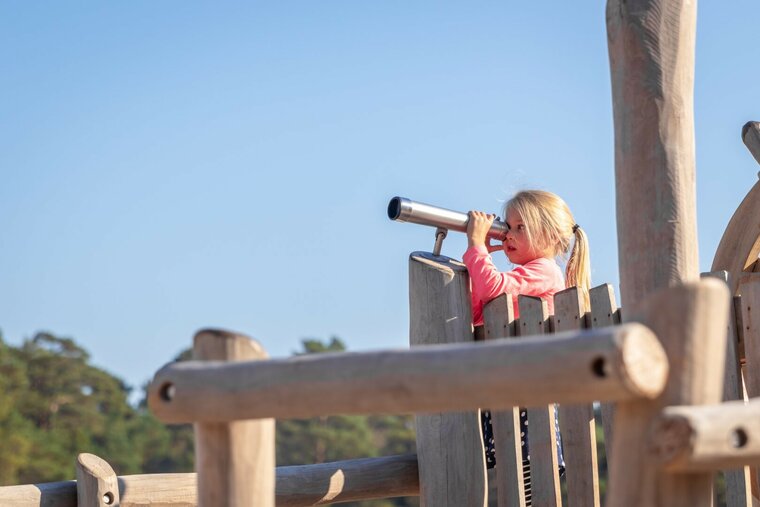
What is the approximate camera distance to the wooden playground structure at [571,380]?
2.10 m

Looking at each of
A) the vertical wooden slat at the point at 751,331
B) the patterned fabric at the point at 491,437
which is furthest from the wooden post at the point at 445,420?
the vertical wooden slat at the point at 751,331

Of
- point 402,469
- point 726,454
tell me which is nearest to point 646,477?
point 726,454

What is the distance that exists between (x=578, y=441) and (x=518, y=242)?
89cm

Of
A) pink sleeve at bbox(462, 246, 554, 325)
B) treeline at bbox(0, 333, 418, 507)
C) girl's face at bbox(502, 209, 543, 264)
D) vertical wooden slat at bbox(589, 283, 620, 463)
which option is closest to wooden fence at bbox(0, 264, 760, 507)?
vertical wooden slat at bbox(589, 283, 620, 463)

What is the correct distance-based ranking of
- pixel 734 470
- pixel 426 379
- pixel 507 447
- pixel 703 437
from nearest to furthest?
pixel 703 437
pixel 426 379
pixel 734 470
pixel 507 447

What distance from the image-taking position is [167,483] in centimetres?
399

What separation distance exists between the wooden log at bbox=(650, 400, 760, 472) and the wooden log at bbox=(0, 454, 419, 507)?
7.08 feet

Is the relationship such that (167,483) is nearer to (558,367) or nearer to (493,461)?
(493,461)

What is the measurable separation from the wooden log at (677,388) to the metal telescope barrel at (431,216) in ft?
5.59

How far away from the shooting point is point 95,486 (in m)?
3.82

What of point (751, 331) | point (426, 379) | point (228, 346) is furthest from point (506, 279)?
point (426, 379)

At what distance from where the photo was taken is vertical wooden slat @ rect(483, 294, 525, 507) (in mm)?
3916

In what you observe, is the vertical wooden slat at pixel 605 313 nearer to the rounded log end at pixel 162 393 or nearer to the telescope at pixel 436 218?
the telescope at pixel 436 218

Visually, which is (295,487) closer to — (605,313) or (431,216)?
(431,216)
